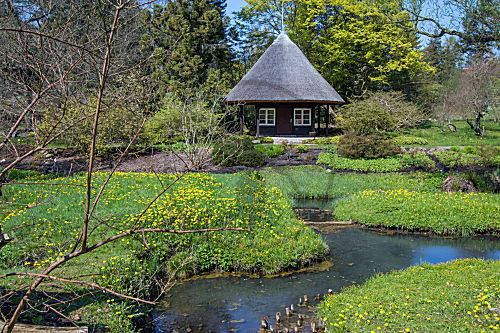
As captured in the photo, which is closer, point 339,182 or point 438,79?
point 339,182

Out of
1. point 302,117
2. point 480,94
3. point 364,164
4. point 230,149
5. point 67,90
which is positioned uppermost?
point 480,94

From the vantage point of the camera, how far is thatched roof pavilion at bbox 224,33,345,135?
927 inches

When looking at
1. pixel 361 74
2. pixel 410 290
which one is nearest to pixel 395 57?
pixel 361 74

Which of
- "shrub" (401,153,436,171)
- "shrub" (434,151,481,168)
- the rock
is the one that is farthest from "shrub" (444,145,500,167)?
the rock

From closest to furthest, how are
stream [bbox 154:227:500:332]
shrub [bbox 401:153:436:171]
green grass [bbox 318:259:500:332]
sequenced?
green grass [bbox 318:259:500:332], stream [bbox 154:227:500:332], shrub [bbox 401:153:436:171]

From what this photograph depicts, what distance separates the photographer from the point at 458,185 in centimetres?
1245

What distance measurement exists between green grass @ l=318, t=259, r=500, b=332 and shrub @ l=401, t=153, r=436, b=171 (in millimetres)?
9482

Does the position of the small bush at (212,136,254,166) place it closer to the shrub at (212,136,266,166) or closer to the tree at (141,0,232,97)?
the shrub at (212,136,266,166)

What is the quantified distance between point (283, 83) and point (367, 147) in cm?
923

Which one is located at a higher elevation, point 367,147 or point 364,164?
point 367,147

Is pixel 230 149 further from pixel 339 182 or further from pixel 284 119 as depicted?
pixel 284 119

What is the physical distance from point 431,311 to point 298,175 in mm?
9984

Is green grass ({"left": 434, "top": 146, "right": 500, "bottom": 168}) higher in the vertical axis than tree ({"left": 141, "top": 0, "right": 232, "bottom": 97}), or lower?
lower

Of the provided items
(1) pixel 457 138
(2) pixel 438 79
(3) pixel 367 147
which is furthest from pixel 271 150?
(2) pixel 438 79
